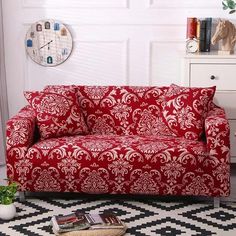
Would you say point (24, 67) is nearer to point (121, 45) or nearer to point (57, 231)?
point (121, 45)

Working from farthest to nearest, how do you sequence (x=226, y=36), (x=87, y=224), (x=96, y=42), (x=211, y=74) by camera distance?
1. (x=96, y=42)
2. (x=226, y=36)
3. (x=211, y=74)
4. (x=87, y=224)

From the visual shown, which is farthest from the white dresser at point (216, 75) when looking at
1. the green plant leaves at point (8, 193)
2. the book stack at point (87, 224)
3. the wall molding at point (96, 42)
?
the green plant leaves at point (8, 193)

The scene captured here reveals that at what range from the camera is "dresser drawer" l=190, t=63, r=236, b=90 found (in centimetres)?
480

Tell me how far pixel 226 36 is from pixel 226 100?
513mm

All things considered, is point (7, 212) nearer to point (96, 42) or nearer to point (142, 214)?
point (142, 214)

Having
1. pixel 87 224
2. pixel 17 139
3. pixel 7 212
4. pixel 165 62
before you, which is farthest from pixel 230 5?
pixel 7 212

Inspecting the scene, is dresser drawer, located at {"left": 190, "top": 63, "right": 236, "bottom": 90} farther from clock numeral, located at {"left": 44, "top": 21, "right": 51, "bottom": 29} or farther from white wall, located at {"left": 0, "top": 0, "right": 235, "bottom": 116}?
clock numeral, located at {"left": 44, "top": 21, "right": 51, "bottom": 29}

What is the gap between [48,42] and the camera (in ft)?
17.2

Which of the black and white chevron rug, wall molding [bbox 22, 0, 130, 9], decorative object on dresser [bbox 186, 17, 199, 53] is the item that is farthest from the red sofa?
wall molding [bbox 22, 0, 130, 9]

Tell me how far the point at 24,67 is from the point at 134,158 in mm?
1719

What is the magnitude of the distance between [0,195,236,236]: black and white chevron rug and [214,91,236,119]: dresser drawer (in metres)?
0.91

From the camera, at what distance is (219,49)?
5.14m

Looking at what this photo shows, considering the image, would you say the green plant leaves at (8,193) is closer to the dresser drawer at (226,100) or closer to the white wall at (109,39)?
the white wall at (109,39)

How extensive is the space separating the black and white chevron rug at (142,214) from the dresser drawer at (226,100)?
915 millimetres
